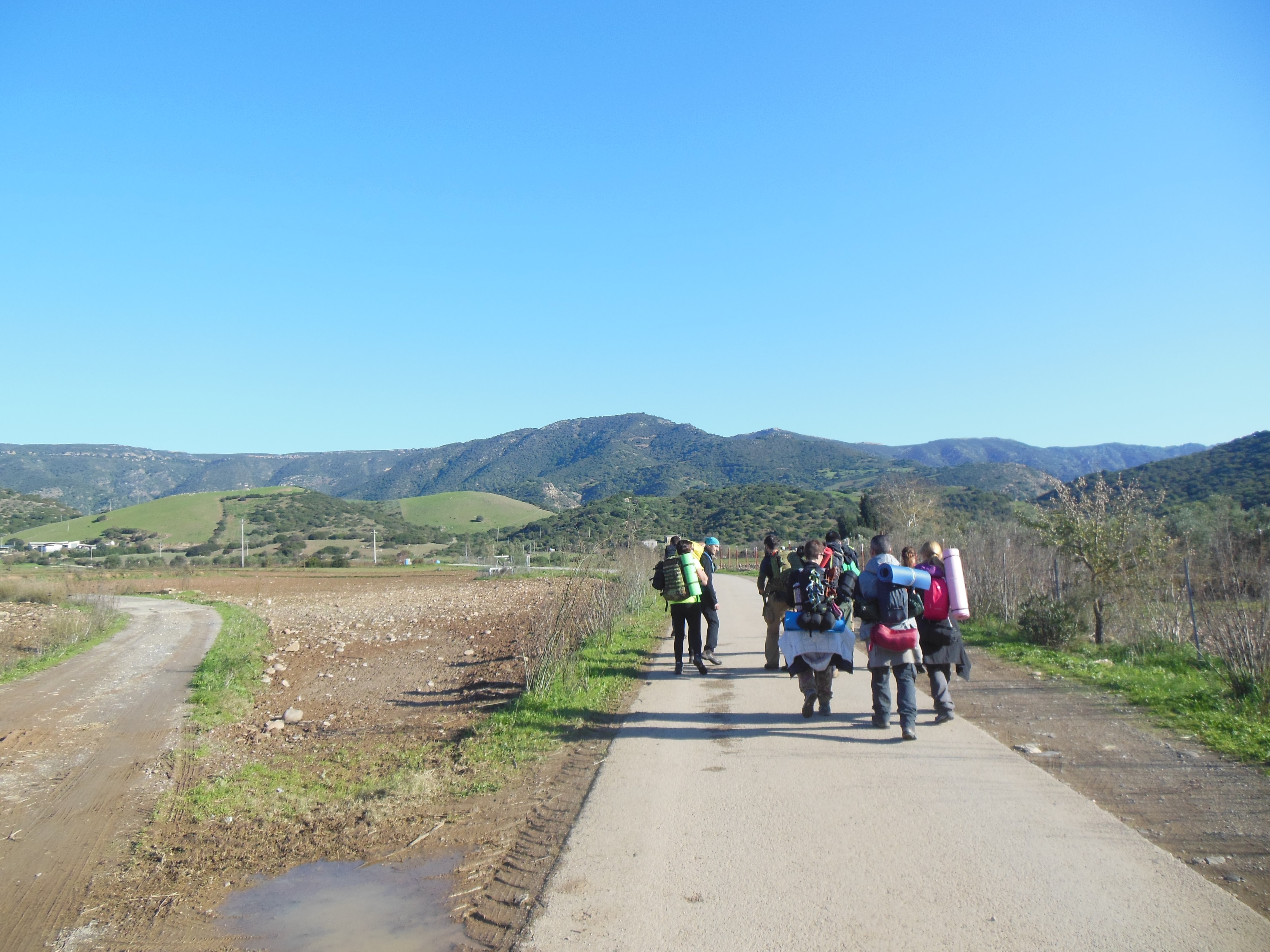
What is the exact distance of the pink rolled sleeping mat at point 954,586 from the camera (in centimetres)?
765

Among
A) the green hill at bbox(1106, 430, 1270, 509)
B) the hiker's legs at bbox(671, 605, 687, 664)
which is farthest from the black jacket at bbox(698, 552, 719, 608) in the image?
the green hill at bbox(1106, 430, 1270, 509)

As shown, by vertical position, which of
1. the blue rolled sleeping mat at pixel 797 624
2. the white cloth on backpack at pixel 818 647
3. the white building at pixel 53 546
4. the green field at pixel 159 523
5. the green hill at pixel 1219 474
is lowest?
the white building at pixel 53 546

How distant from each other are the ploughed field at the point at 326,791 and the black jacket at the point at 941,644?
11.5 ft

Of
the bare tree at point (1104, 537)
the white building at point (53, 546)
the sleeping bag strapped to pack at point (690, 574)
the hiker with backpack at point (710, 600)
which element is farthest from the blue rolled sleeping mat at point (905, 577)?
the white building at point (53, 546)

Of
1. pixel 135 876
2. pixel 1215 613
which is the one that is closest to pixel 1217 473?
pixel 1215 613

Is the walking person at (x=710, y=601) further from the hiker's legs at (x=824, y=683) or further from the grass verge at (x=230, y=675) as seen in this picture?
the grass verge at (x=230, y=675)

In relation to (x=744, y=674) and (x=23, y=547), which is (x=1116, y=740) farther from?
(x=23, y=547)

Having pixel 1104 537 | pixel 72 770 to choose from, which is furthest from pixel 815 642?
pixel 1104 537

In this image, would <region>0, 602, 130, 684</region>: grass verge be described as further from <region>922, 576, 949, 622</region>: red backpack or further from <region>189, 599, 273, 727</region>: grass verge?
<region>922, 576, 949, 622</region>: red backpack

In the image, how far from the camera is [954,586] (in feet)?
25.2

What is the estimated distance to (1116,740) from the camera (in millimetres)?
7340

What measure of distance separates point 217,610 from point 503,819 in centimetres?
2561

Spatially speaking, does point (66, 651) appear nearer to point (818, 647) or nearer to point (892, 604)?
point (818, 647)

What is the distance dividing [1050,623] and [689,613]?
6.62 m
